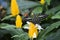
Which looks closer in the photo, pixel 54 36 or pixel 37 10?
pixel 54 36

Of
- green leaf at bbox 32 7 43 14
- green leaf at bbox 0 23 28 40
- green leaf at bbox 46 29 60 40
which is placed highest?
green leaf at bbox 32 7 43 14

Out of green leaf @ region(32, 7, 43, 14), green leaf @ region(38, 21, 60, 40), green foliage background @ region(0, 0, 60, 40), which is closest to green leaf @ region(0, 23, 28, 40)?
green foliage background @ region(0, 0, 60, 40)

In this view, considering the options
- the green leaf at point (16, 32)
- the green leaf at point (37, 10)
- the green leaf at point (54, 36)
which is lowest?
the green leaf at point (16, 32)

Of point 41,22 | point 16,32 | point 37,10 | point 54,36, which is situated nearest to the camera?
point 54,36

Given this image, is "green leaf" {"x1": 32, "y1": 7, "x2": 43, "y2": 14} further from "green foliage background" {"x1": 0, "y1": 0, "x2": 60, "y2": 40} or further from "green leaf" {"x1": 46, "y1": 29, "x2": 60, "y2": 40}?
"green leaf" {"x1": 46, "y1": 29, "x2": 60, "y2": 40}

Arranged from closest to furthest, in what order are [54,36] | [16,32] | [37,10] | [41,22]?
1. [54,36]
2. [16,32]
3. [41,22]
4. [37,10]

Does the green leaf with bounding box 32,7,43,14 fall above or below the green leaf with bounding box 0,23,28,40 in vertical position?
above

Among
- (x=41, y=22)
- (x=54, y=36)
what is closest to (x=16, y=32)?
(x=41, y=22)

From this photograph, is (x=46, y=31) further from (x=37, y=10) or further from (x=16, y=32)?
(x=37, y=10)

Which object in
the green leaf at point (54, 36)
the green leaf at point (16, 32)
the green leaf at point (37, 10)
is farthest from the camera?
the green leaf at point (37, 10)

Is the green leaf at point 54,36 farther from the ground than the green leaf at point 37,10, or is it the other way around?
the green leaf at point 37,10

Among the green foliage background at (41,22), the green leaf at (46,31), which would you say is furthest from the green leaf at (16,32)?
the green leaf at (46,31)

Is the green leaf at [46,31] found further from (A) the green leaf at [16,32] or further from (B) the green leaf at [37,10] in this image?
(B) the green leaf at [37,10]

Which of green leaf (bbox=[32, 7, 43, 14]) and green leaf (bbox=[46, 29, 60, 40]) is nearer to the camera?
green leaf (bbox=[46, 29, 60, 40])
